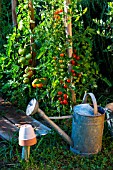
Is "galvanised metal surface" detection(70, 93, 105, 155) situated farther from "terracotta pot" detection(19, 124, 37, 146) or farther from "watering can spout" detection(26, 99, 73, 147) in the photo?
"terracotta pot" detection(19, 124, 37, 146)

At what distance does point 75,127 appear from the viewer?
320cm

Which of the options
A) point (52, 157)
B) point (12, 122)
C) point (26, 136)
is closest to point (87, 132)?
point (52, 157)

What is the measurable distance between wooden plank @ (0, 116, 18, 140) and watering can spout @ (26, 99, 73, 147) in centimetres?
51

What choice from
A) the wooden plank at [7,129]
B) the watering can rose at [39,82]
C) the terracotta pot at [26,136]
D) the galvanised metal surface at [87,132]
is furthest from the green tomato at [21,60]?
the terracotta pot at [26,136]

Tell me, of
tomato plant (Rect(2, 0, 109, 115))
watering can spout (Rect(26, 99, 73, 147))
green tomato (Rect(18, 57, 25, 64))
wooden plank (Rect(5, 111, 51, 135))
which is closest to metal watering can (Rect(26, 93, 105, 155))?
watering can spout (Rect(26, 99, 73, 147))

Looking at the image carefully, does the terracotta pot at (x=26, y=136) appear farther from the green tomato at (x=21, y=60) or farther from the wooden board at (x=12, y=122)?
the green tomato at (x=21, y=60)

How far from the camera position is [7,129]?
12.0 ft

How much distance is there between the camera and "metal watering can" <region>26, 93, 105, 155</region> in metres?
3.09

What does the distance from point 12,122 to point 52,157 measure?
2.66 ft

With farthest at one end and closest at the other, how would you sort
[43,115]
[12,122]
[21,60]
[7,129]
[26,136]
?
[21,60], [12,122], [7,129], [43,115], [26,136]

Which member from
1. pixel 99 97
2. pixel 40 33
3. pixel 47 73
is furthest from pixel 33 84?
pixel 99 97

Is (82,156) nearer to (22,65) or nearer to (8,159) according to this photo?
(8,159)

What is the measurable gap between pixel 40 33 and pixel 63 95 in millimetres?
682

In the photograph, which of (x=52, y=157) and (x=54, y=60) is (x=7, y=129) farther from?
(x=54, y=60)
